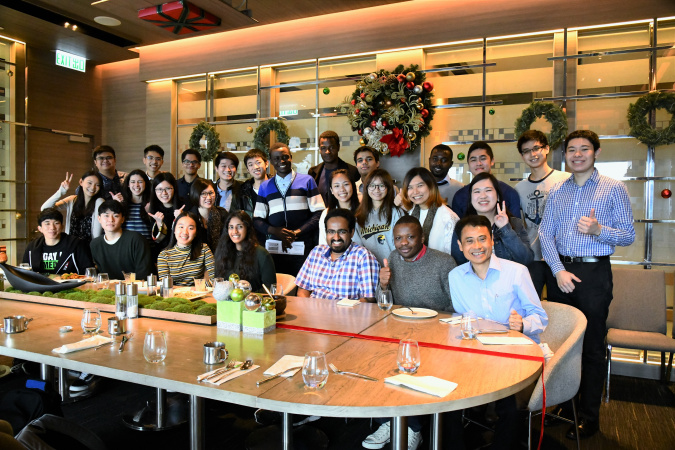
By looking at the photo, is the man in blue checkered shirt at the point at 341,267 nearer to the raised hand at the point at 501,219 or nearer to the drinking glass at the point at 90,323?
the raised hand at the point at 501,219

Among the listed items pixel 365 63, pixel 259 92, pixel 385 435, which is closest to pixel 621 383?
pixel 385 435

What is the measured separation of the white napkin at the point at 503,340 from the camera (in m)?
→ 2.24

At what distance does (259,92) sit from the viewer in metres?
7.48

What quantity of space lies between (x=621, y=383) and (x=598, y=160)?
2815mm

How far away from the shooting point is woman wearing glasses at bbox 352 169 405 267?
151 inches

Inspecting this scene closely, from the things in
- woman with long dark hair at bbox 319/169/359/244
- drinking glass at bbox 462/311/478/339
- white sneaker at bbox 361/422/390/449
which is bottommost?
white sneaker at bbox 361/422/390/449

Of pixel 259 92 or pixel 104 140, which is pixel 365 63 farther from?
pixel 104 140

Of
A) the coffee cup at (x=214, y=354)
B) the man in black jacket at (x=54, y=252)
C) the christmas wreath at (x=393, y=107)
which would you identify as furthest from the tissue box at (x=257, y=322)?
the christmas wreath at (x=393, y=107)

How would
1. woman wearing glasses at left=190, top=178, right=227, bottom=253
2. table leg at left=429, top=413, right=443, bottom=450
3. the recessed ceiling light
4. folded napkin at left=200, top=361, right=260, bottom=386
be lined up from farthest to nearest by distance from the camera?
the recessed ceiling light
woman wearing glasses at left=190, top=178, right=227, bottom=253
table leg at left=429, top=413, right=443, bottom=450
folded napkin at left=200, top=361, right=260, bottom=386

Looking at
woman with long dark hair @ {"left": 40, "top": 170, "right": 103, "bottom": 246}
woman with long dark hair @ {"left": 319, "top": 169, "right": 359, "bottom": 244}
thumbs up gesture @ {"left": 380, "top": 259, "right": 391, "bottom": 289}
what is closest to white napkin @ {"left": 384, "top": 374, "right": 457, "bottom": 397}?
thumbs up gesture @ {"left": 380, "top": 259, "right": 391, "bottom": 289}

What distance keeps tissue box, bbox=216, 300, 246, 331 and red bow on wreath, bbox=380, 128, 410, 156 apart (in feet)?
13.1

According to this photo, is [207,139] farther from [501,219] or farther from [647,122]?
[647,122]

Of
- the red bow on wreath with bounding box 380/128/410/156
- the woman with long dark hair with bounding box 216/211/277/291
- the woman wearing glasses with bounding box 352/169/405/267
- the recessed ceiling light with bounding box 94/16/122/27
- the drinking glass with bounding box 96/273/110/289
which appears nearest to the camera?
the drinking glass with bounding box 96/273/110/289

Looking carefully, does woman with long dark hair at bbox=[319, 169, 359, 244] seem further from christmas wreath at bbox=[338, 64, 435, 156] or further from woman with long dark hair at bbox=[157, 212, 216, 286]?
christmas wreath at bbox=[338, 64, 435, 156]
